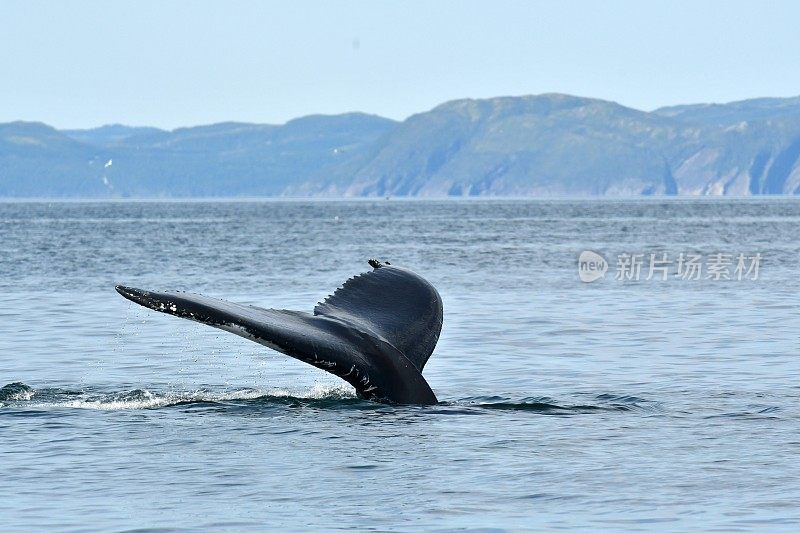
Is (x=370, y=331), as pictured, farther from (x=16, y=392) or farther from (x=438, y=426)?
(x=16, y=392)

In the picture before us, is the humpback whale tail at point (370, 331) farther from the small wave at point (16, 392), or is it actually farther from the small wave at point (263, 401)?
the small wave at point (16, 392)

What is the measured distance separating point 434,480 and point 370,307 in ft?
6.42

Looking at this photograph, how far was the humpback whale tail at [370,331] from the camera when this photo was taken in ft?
34.9

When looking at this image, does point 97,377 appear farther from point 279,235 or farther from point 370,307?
point 279,235

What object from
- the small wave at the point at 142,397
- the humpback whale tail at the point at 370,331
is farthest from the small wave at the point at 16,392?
the humpback whale tail at the point at 370,331

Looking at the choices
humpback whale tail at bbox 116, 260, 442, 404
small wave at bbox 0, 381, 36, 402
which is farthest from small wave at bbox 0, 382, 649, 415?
humpback whale tail at bbox 116, 260, 442, 404

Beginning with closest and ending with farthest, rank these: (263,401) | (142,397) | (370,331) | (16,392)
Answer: (370,331) → (263,401) → (142,397) → (16,392)

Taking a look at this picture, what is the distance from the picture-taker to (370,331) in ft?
38.0

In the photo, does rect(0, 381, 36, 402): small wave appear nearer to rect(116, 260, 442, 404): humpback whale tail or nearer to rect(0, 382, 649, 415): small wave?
rect(0, 382, 649, 415): small wave

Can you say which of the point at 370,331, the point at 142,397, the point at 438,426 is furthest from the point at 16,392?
the point at 370,331

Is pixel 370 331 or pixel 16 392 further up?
pixel 370 331

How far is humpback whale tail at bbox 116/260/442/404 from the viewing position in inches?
419

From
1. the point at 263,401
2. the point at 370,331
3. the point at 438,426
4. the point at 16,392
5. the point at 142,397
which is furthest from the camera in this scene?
the point at 16,392

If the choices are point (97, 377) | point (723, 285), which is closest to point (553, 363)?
point (97, 377)
